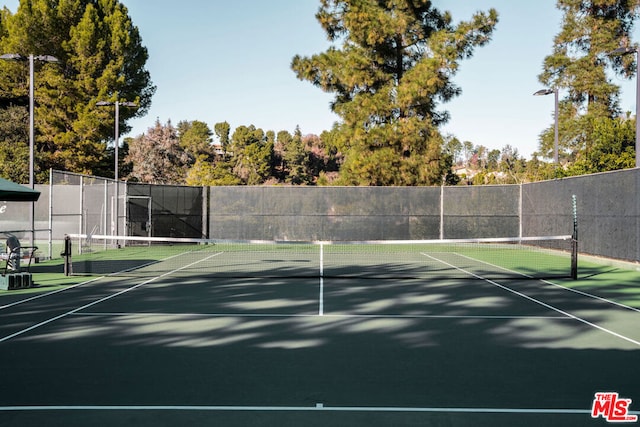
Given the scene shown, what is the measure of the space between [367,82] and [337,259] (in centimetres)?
1320

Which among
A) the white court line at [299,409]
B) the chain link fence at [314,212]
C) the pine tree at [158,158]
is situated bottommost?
the white court line at [299,409]

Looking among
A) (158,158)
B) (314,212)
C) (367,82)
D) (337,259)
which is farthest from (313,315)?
(158,158)

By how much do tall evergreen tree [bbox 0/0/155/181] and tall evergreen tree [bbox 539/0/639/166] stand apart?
27.4 meters

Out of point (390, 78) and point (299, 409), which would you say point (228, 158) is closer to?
point (390, 78)

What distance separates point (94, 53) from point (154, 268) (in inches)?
1075

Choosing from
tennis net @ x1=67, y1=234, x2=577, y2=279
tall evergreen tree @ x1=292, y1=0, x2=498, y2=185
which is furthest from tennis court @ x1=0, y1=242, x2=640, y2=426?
tall evergreen tree @ x1=292, y1=0, x2=498, y2=185

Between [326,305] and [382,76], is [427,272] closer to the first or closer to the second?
[326,305]

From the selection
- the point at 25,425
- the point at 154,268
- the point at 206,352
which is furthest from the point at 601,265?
the point at 25,425

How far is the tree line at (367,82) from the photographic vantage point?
31.1 metres

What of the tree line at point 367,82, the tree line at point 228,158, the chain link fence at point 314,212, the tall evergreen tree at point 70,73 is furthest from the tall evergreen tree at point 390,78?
the tree line at point 228,158

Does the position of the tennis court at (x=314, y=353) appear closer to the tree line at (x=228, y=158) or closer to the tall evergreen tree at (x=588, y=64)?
the tall evergreen tree at (x=588, y=64)

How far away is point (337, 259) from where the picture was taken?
70.7 feet

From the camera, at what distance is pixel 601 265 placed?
18469 millimetres

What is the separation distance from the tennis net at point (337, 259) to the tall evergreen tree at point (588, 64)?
13333 mm
